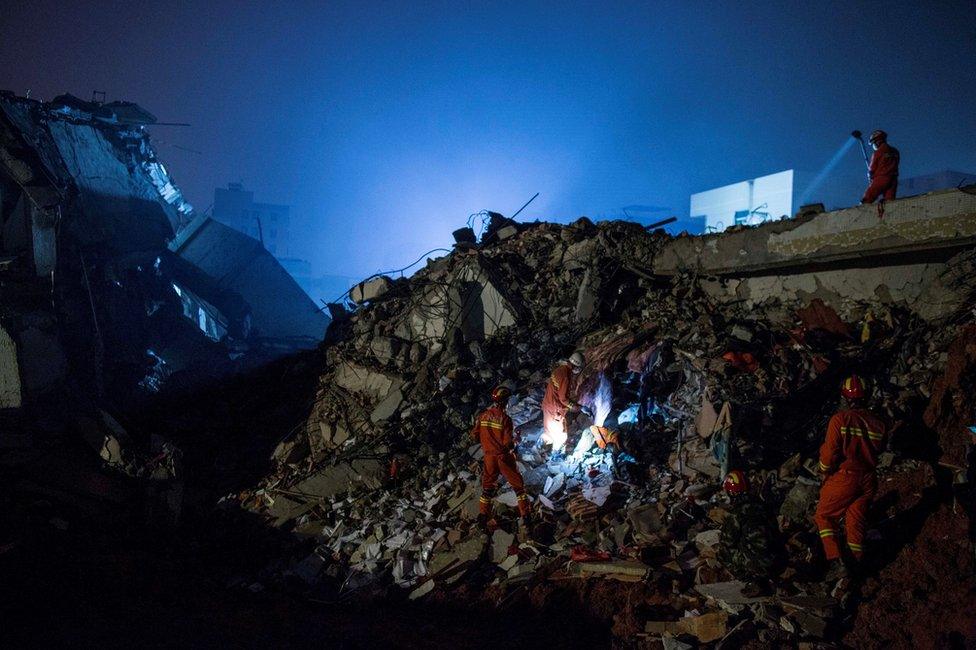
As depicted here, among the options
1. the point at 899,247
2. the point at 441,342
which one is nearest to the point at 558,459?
the point at 441,342

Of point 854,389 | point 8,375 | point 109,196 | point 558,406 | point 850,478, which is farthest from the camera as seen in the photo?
point 109,196

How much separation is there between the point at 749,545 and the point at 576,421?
298 cm

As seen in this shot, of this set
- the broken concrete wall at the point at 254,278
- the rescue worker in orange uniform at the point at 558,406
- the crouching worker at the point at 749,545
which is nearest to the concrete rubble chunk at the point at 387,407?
the rescue worker in orange uniform at the point at 558,406

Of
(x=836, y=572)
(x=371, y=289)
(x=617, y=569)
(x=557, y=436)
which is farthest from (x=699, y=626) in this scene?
(x=371, y=289)

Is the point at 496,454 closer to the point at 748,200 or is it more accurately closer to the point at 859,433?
the point at 859,433

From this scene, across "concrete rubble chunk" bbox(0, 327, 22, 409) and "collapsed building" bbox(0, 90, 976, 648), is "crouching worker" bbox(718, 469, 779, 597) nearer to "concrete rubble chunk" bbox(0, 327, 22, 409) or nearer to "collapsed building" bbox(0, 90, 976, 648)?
"collapsed building" bbox(0, 90, 976, 648)

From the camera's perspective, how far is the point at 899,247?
5711 mm

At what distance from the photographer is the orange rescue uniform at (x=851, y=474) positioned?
3.65 m

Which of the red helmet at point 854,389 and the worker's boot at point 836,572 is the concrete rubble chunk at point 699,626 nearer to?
the worker's boot at point 836,572

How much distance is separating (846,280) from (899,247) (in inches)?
31.8

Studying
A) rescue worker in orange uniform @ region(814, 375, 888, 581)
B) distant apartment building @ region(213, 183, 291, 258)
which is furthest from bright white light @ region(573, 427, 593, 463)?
distant apartment building @ region(213, 183, 291, 258)

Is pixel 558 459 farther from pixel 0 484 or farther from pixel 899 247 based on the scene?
pixel 0 484

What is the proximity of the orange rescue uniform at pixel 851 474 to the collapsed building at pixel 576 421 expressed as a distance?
384 mm

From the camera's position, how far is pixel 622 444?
584cm
